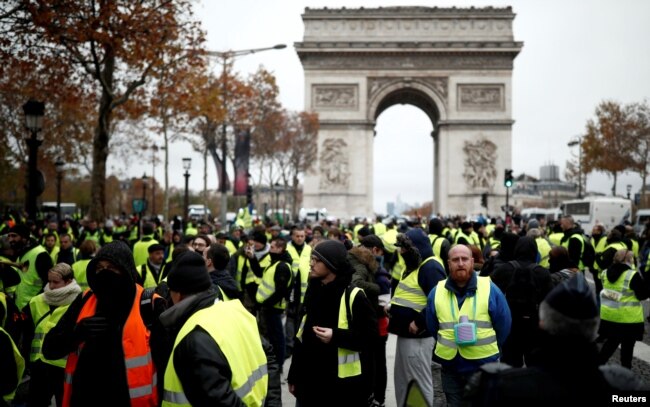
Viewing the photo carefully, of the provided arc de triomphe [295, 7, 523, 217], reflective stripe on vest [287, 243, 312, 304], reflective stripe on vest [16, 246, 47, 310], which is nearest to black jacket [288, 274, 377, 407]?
reflective stripe on vest [287, 243, 312, 304]

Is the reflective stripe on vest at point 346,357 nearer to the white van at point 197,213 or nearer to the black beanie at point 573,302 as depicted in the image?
the black beanie at point 573,302

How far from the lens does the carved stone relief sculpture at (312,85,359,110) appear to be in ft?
140

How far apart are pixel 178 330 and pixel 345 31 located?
41580mm

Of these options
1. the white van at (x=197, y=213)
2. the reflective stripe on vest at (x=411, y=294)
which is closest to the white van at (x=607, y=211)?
the white van at (x=197, y=213)

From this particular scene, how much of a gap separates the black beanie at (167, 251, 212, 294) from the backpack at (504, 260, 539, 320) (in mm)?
3714

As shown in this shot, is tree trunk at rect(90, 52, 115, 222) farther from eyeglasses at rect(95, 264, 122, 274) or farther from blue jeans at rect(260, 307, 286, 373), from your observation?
eyeglasses at rect(95, 264, 122, 274)

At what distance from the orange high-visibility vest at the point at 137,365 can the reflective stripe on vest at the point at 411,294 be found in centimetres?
298

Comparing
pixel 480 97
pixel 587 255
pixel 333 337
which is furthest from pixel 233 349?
pixel 480 97

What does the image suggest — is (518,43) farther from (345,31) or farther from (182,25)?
(182,25)

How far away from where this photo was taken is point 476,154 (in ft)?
138

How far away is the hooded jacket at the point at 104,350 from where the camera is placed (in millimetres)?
3469

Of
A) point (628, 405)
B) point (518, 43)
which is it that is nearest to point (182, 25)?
point (628, 405)

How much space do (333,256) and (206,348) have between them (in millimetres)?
1586

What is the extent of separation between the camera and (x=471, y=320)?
15.5ft
